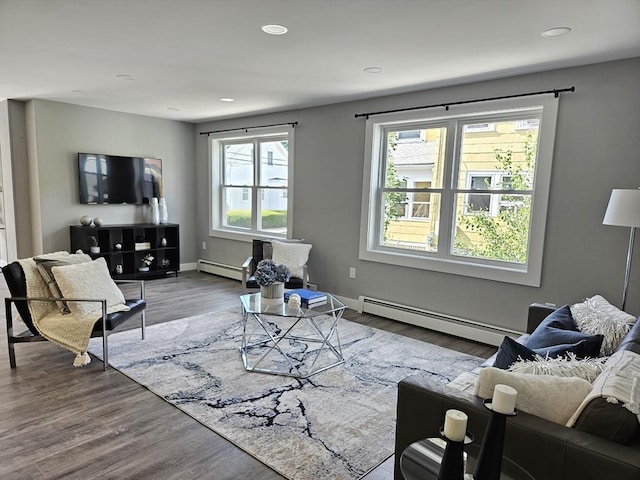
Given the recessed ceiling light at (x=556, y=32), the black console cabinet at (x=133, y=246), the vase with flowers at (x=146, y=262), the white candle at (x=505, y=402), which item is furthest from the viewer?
the vase with flowers at (x=146, y=262)

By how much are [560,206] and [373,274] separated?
81.2 inches

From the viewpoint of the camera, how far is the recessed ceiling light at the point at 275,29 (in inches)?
104

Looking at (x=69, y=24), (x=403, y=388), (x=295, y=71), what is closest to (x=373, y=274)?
(x=295, y=71)

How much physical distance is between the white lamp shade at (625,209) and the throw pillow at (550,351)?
3.71 ft

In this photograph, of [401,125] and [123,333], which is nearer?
[123,333]

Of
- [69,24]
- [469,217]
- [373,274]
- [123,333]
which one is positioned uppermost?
[69,24]

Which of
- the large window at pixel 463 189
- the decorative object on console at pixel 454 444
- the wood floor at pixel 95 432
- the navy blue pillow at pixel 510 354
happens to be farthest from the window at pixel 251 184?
the decorative object on console at pixel 454 444

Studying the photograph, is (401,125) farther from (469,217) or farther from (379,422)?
(379,422)

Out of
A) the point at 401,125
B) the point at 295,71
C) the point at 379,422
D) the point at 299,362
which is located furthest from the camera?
the point at 401,125

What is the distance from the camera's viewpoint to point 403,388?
174 cm

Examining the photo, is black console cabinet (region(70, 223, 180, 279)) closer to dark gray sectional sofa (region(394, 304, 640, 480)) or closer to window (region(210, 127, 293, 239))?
window (region(210, 127, 293, 239))

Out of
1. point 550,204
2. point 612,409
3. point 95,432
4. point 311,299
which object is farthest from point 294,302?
point 550,204

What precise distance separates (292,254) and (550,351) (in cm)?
343

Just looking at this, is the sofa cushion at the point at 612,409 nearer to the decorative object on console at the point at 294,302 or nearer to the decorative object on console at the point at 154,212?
the decorative object on console at the point at 294,302
